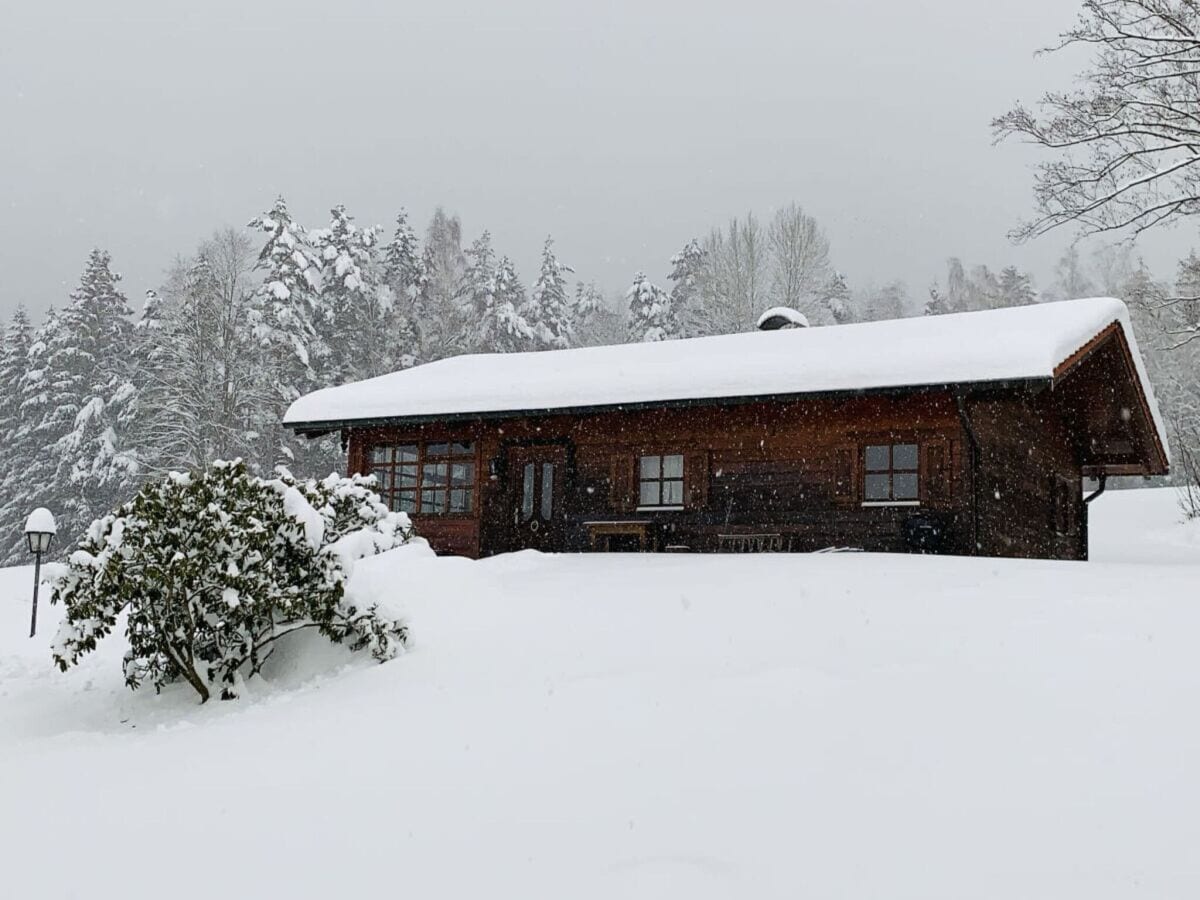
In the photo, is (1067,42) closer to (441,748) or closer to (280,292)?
(441,748)

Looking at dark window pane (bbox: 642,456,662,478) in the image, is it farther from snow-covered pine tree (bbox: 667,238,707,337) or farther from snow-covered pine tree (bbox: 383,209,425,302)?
snow-covered pine tree (bbox: 667,238,707,337)

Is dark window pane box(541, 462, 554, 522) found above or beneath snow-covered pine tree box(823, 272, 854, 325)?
beneath

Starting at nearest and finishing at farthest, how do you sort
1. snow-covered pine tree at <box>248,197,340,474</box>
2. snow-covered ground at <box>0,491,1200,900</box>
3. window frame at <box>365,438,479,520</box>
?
1. snow-covered ground at <box>0,491,1200,900</box>
2. window frame at <box>365,438,479,520</box>
3. snow-covered pine tree at <box>248,197,340,474</box>

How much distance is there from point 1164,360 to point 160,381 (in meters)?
36.9

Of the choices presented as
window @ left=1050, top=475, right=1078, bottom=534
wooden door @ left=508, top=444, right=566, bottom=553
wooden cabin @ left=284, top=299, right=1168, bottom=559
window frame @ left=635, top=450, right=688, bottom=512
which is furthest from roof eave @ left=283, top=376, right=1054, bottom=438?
window @ left=1050, top=475, right=1078, bottom=534

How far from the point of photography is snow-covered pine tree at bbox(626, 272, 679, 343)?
141 ft

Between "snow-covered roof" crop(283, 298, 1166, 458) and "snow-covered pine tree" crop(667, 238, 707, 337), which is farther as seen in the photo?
"snow-covered pine tree" crop(667, 238, 707, 337)

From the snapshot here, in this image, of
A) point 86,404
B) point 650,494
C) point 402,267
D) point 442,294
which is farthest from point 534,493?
point 402,267

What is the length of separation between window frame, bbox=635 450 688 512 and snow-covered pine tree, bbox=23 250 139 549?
2155 centimetres

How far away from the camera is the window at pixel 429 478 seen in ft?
59.0

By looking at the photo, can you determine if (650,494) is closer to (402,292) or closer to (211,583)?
(211,583)

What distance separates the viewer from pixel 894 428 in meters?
14.7

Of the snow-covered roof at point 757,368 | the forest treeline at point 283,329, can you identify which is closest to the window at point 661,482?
the snow-covered roof at point 757,368

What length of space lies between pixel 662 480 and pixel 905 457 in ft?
12.0
